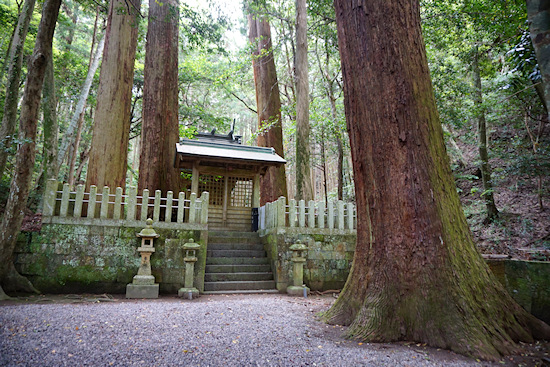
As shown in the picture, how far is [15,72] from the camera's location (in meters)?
5.23

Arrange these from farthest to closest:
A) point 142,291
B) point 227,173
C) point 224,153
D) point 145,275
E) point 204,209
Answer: point 227,173 < point 224,153 < point 204,209 < point 145,275 < point 142,291

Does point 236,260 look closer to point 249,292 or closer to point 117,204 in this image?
point 249,292

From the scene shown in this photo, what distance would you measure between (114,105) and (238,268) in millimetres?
4883

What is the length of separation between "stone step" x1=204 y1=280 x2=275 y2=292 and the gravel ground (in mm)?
2578

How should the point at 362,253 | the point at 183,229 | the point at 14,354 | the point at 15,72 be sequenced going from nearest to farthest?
the point at 14,354 → the point at 362,253 → the point at 15,72 → the point at 183,229

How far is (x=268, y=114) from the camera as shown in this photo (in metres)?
12.3

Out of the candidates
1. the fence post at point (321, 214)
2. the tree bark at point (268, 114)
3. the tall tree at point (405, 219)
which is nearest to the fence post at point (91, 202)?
the fence post at point (321, 214)

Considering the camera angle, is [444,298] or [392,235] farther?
[392,235]

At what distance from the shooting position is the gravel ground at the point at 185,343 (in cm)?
231

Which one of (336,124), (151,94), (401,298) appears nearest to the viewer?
(401,298)

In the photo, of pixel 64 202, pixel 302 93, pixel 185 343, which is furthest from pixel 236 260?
pixel 302 93

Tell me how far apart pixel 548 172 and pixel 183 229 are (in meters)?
10.8

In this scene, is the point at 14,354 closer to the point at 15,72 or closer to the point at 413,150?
the point at 413,150

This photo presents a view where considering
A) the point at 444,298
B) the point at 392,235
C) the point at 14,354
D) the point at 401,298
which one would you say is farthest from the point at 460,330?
the point at 14,354
